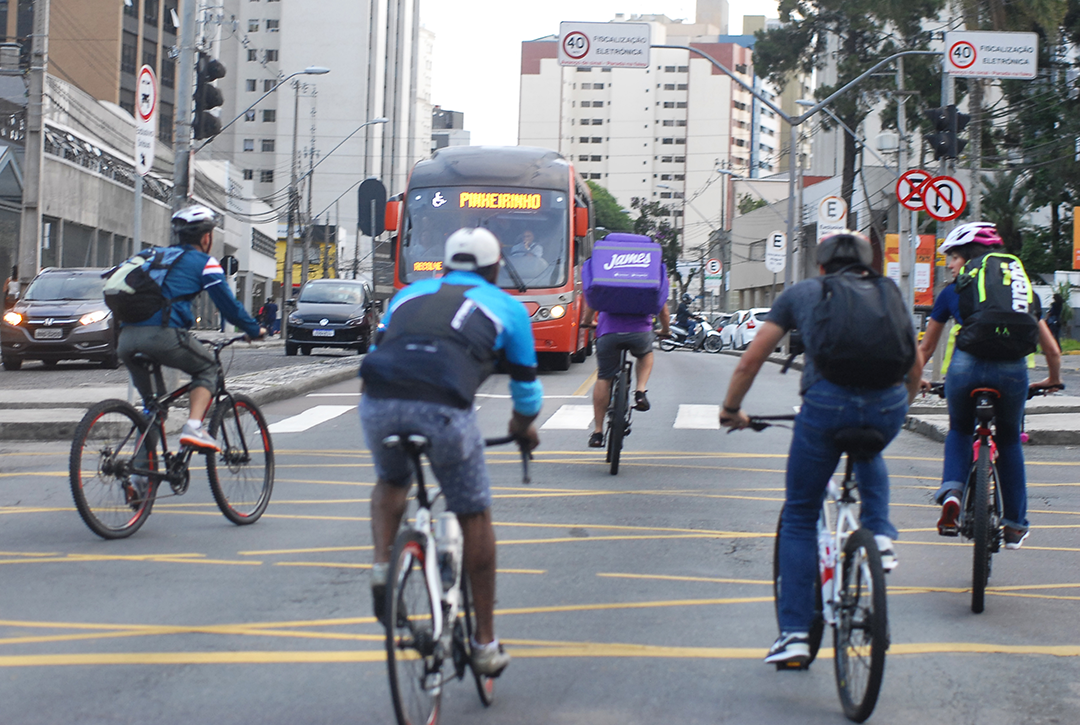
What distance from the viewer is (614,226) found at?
128125 millimetres

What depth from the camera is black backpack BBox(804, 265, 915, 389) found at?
4.54 meters

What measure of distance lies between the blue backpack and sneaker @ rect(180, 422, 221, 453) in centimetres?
61

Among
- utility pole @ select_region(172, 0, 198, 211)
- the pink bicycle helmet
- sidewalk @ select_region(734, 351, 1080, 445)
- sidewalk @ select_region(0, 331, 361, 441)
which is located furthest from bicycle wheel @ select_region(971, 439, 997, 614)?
utility pole @ select_region(172, 0, 198, 211)

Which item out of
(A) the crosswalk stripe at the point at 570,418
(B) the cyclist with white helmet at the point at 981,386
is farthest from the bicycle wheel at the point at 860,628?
(A) the crosswalk stripe at the point at 570,418

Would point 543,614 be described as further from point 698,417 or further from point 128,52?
point 128,52

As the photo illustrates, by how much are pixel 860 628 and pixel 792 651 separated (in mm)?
455

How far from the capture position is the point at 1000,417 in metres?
6.32

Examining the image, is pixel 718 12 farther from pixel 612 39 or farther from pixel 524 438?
pixel 524 438

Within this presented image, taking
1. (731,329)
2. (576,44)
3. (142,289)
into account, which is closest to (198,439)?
(142,289)

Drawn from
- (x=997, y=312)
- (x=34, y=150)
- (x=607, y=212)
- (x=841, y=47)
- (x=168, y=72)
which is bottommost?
(x=997, y=312)

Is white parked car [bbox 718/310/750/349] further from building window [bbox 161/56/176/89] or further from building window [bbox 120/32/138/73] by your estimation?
building window [bbox 161/56/176/89]

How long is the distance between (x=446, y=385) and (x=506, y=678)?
4.20ft

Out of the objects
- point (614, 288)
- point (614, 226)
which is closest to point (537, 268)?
point (614, 288)

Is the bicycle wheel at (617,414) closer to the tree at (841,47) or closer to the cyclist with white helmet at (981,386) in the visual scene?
the cyclist with white helmet at (981,386)
